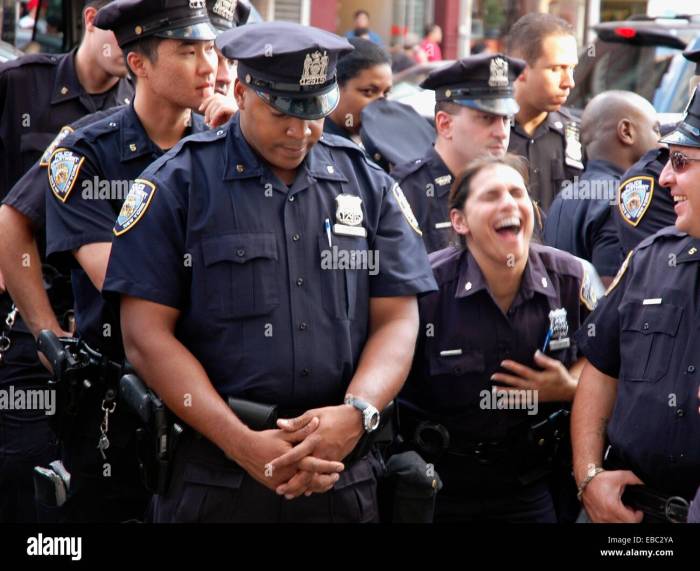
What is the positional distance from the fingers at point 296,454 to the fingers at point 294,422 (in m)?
0.04

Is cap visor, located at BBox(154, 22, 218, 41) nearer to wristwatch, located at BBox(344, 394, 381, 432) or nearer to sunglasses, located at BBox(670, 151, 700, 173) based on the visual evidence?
wristwatch, located at BBox(344, 394, 381, 432)

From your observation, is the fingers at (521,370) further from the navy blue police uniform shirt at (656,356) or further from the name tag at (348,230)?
the name tag at (348,230)

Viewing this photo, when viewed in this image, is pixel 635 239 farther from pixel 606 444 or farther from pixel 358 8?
pixel 358 8

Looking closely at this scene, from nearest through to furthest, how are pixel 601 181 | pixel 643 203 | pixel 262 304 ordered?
pixel 262 304
pixel 643 203
pixel 601 181

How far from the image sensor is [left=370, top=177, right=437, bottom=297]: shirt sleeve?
11.9ft

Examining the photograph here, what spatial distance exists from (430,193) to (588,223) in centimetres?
65

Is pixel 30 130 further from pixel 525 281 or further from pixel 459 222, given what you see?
pixel 525 281

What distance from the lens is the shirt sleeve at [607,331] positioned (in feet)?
12.5

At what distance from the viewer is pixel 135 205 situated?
3506 millimetres

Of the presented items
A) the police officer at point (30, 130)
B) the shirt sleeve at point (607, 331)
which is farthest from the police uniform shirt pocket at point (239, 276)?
the police officer at point (30, 130)

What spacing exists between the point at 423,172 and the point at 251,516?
2.19 m

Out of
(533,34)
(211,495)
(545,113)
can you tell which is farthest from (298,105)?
(533,34)

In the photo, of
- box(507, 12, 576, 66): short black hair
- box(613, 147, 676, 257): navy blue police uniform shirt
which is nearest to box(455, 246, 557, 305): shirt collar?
box(613, 147, 676, 257): navy blue police uniform shirt

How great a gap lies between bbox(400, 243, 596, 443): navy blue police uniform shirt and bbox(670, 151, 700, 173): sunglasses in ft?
2.01
